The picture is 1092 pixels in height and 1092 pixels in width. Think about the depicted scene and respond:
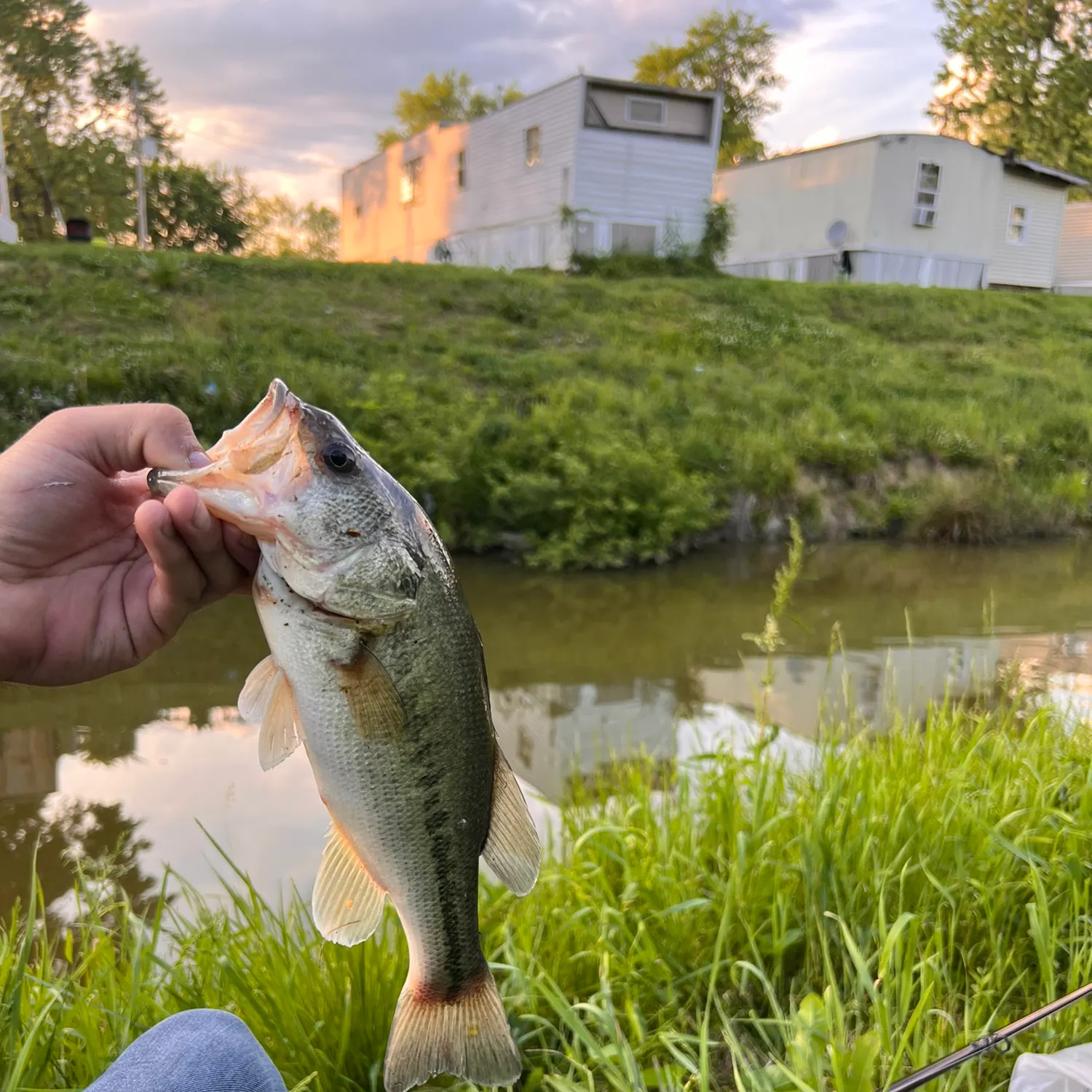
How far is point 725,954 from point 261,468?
2.11 metres

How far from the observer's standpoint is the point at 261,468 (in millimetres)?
1433

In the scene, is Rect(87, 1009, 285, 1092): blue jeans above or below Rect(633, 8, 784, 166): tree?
below

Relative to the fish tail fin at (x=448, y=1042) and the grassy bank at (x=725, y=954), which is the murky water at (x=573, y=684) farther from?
the fish tail fin at (x=448, y=1042)

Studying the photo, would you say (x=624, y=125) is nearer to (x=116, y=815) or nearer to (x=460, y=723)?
(x=116, y=815)

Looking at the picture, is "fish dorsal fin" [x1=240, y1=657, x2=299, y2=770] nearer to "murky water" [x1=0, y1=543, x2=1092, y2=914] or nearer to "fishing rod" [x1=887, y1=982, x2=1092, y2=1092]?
"fishing rod" [x1=887, y1=982, x2=1092, y2=1092]

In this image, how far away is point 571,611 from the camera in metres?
8.06

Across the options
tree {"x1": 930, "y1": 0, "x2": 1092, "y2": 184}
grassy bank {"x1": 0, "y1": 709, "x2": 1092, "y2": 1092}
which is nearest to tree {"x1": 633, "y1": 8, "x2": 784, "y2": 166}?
tree {"x1": 930, "y1": 0, "x2": 1092, "y2": 184}

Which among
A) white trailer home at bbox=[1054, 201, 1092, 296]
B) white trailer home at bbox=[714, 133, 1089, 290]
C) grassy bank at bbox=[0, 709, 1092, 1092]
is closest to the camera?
grassy bank at bbox=[0, 709, 1092, 1092]

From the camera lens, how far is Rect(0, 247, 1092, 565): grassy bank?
9000 mm

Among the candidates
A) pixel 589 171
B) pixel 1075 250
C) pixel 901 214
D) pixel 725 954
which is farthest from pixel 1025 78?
pixel 725 954

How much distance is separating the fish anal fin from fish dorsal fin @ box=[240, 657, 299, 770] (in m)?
0.13

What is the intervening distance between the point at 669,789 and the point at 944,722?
1232 millimetres

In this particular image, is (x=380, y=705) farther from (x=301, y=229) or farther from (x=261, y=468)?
(x=301, y=229)

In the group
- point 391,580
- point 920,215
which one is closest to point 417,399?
point 391,580
